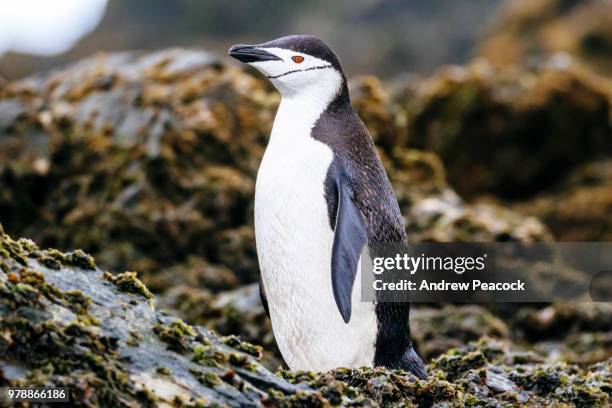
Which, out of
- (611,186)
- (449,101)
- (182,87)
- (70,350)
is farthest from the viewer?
(449,101)

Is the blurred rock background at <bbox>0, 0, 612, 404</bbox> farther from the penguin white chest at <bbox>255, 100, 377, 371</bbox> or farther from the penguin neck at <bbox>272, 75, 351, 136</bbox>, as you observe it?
the penguin neck at <bbox>272, 75, 351, 136</bbox>

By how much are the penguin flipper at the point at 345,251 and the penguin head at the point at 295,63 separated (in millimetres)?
813

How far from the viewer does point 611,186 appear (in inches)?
504

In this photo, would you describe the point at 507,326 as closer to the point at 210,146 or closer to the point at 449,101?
the point at 210,146

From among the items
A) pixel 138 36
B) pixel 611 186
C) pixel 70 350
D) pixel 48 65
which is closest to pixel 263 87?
pixel 611 186

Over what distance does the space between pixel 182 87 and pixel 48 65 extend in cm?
2607

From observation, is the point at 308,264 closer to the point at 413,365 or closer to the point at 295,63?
the point at 413,365

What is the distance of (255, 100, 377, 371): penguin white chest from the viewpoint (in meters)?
4.91

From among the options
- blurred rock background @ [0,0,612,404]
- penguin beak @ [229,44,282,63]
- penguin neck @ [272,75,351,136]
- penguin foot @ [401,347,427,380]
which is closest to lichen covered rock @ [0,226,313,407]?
penguin foot @ [401,347,427,380]

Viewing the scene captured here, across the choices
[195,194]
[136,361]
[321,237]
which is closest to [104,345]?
[136,361]

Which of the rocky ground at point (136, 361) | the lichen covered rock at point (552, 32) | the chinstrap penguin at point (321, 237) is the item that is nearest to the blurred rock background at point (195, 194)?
the chinstrap penguin at point (321, 237)

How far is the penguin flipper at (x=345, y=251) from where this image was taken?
468cm

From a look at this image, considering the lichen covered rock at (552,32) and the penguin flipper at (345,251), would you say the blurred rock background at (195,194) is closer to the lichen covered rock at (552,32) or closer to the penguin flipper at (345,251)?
the penguin flipper at (345,251)

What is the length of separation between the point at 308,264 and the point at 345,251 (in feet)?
0.92
